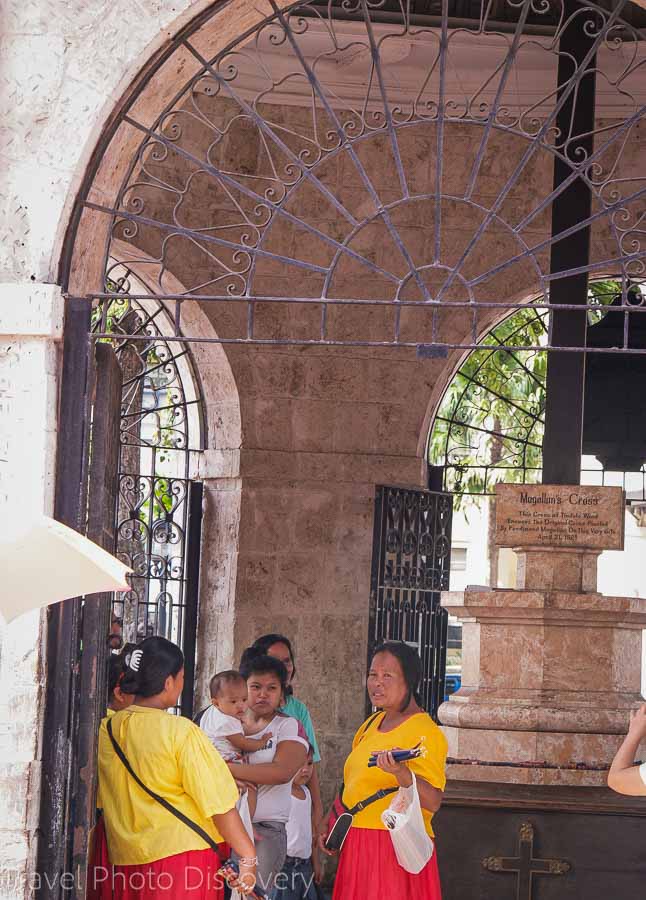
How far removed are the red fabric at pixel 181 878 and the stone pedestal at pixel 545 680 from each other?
9.20ft

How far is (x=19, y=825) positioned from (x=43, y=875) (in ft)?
0.68

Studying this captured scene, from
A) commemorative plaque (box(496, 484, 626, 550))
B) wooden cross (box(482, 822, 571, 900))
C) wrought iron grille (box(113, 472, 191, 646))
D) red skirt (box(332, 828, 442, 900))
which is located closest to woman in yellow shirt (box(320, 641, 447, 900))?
red skirt (box(332, 828, 442, 900))

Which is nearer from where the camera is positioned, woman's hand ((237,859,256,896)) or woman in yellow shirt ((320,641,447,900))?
woman's hand ((237,859,256,896))

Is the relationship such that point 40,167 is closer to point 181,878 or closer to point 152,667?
point 152,667

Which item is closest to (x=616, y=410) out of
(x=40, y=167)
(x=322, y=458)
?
(x=322, y=458)

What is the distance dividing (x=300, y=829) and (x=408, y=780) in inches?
58.3

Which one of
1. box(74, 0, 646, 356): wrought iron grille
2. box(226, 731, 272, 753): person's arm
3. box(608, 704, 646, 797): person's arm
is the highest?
box(74, 0, 646, 356): wrought iron grille

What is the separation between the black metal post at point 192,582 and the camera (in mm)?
9633

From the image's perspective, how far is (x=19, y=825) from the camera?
15.7 ft

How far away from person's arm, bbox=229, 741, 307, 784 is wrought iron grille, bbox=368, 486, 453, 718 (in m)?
Answer: 3.37

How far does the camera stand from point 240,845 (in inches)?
167

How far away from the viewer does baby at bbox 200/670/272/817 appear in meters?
5.53

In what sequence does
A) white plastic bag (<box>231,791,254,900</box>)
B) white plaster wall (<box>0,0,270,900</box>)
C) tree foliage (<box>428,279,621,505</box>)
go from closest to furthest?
white plaster wall (<box>0,0,270,900</box>)
white plastic bag (<box>231,791,254,900</box>)
tree foliage (<box>428,279,621,505</box>)

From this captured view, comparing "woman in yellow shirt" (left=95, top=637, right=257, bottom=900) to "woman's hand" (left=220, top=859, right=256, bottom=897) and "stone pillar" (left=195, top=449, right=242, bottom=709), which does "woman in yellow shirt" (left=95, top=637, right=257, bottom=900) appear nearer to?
"woman's hand" (left=220, top=859, right=256, bottom=897)
